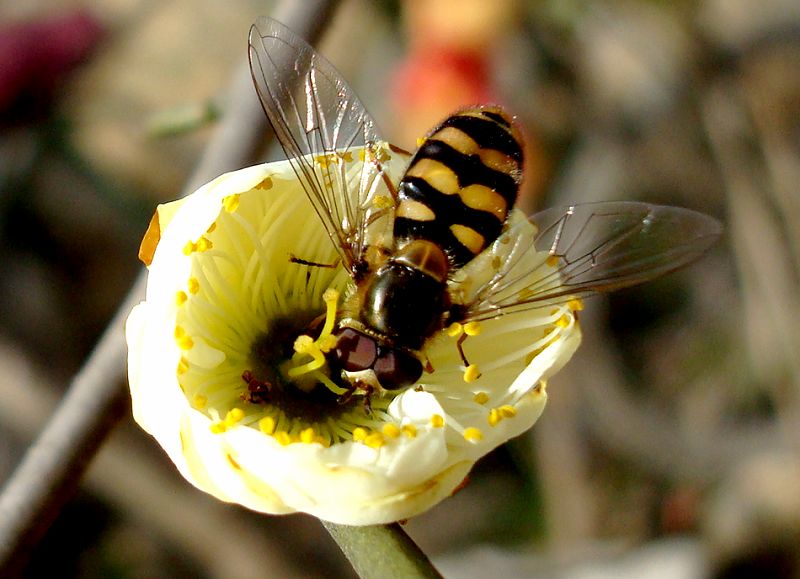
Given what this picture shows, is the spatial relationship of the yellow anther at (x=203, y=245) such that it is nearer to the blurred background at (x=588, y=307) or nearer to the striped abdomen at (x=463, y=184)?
the striped abdomen at (x=463, y=184)

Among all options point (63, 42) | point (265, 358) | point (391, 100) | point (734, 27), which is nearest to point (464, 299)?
point (265, 358)

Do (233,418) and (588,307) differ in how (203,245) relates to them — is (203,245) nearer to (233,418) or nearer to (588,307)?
(233,418)

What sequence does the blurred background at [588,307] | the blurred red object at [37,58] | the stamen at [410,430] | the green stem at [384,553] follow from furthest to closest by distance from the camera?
the blurred red object at [37,58] → the blurred background at [588,307] → the stamen at [410,430] → the green stem at [384,553]

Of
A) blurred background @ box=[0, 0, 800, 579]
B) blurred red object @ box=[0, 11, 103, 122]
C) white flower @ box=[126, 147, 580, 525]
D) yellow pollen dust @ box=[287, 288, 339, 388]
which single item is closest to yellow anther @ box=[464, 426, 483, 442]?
white flower @ box=[126, 147, 580, 525]

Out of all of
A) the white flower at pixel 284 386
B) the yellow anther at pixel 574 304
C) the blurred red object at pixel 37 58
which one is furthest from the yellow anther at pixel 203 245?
the blurred red object at pixel 37 58

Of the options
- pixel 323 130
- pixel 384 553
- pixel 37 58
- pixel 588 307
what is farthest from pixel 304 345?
pixel 37 58

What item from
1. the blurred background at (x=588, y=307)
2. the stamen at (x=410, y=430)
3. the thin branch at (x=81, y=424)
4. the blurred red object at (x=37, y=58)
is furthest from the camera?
the blurred red object at (x=37, y=58)
